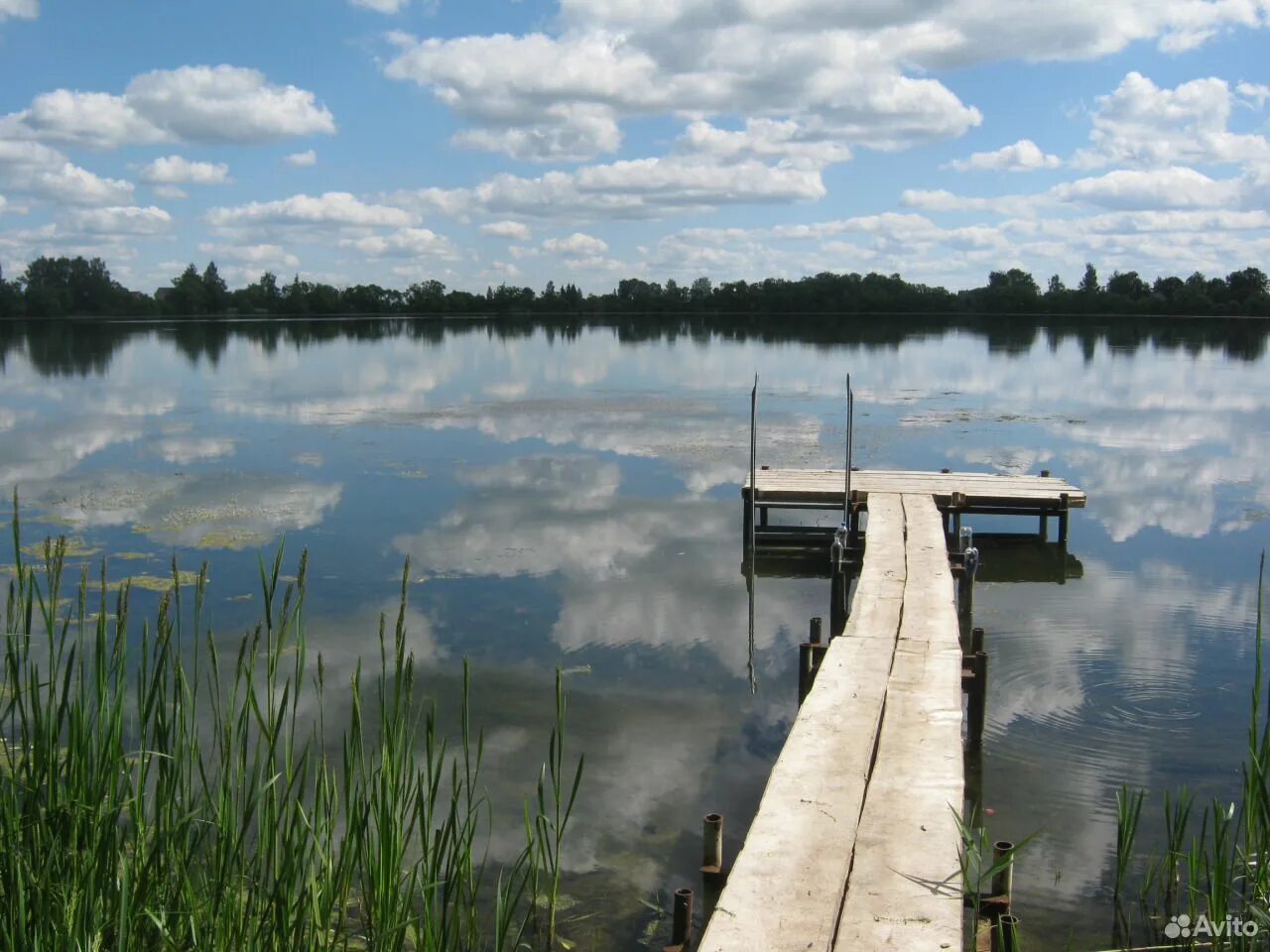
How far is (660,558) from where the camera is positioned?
10.4m

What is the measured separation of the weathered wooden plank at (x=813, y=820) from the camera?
3.04 m

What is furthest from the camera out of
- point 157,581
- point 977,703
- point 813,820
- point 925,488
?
point 925,488

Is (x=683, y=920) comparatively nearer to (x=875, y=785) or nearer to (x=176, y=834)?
(x=875, y=785)

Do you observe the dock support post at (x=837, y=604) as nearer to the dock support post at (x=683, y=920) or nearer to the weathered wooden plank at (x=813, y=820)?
the weathered wooden plank at (x=813, y=820)

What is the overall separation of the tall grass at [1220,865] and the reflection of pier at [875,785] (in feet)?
2.00

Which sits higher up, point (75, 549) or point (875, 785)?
point (875, 785)

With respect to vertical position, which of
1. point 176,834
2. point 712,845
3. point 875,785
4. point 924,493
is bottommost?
point 712,845

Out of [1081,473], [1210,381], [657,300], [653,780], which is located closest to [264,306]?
[657,300]

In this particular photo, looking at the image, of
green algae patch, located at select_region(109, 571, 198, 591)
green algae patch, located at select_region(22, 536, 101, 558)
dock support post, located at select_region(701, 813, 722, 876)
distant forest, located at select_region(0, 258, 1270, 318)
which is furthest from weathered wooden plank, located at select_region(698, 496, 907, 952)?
distant forest, located at select_region(0, 258, 1270, 318)

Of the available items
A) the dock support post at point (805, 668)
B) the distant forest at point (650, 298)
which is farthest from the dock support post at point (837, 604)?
the distant forest at point (650, 298)

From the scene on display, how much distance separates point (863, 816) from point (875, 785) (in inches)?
11.0

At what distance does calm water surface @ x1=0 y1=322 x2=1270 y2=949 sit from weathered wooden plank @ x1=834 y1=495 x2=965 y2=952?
800mm

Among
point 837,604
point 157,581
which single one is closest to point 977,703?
point 837,604

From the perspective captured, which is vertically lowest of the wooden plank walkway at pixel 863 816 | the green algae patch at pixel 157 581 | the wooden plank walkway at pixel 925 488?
the green algae patch at pixel 157 581
